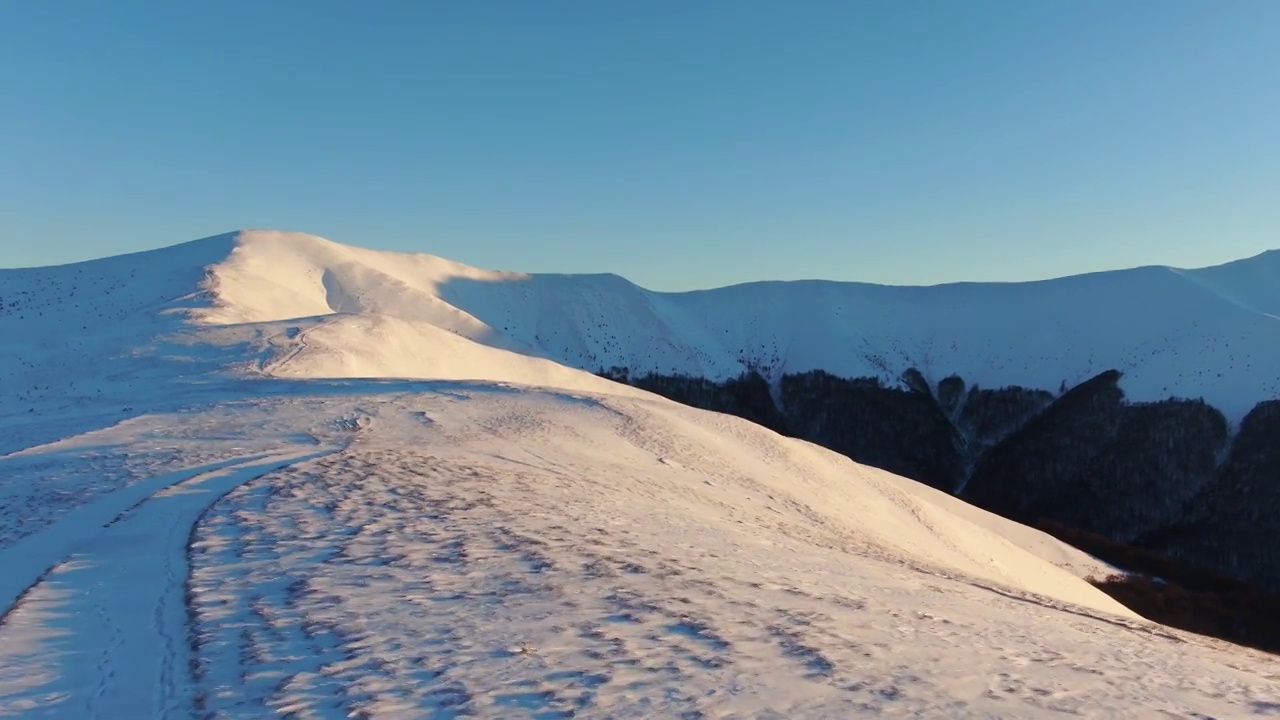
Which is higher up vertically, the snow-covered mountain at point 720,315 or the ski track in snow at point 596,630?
the snow-covered mountain at point 720,315

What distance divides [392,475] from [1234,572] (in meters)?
60.5

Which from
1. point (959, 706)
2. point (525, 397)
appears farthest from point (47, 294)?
point (959, 706)

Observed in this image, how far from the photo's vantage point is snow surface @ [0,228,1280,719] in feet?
21.8

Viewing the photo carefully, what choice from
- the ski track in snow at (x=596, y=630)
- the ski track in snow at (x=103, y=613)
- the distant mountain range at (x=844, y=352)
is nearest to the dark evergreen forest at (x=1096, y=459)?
the distant mountain range at (x=844, y=352)

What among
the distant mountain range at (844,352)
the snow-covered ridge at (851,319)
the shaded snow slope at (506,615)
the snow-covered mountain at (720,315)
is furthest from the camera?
the snow-covered ridge at (851,319)

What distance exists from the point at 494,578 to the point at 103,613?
13.4ft

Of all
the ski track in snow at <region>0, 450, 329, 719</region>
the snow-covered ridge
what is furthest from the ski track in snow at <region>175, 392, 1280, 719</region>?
the snow-covered ridge

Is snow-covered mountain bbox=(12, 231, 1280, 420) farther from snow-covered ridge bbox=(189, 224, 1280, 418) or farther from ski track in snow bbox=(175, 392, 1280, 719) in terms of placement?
ski track in snow bbox=(175, 392, 1280, 719)

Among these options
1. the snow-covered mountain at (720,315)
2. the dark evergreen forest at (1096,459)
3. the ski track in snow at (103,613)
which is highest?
the snow-covered mountain at (720,315)

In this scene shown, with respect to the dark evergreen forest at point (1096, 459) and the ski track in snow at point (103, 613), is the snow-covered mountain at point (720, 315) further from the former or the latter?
the ski track in snow at point (103, 613)

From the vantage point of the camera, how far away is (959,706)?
6719 millimetres

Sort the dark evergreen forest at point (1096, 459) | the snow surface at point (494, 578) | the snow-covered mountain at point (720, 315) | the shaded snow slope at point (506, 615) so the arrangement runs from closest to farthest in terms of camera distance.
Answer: the shaded snow slope at point (506, 615)
the snow surface at point (494, 578)
the dark evergreen forest at point (1096, 459)
the snow-covered mountain at point (720, 315)

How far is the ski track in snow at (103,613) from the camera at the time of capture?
622 cm

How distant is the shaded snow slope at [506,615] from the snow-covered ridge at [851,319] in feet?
165
